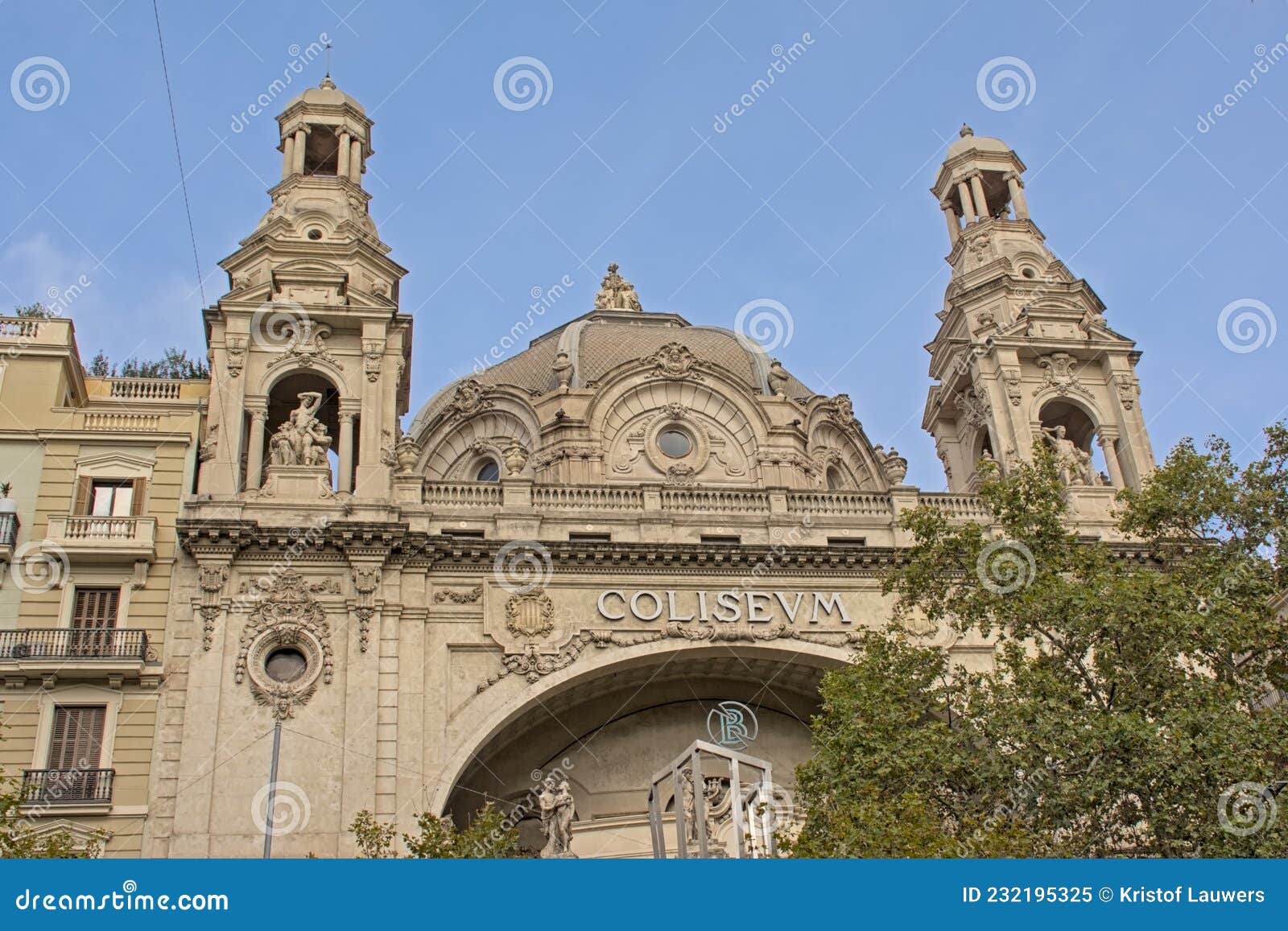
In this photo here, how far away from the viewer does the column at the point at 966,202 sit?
42.8 metres

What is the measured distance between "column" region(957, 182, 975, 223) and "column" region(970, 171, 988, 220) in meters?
0.14

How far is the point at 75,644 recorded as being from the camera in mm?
27922

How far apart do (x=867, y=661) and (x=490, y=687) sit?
898cm

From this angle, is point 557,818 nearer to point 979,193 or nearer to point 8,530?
point 8,530

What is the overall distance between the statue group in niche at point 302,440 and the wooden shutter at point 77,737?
693cm

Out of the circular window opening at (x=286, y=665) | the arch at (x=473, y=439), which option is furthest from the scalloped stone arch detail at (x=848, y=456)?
the circular window opening at (x=286, y=665)

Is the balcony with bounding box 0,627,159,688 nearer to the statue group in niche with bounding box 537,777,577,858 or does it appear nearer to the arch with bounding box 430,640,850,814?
the arch with bounding box 430,640,850,814

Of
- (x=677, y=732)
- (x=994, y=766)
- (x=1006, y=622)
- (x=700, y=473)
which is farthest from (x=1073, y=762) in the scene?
(x=700, y=473)

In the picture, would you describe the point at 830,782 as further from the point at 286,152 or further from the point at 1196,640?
the point at 286,152

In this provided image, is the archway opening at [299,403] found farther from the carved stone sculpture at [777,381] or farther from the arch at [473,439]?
the carved stone sculpture at [777,381]

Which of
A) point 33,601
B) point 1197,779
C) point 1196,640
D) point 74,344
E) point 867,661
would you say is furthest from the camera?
point 74,344

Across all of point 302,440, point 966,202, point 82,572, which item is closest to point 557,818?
point 302,440

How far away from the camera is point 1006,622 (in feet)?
79.9

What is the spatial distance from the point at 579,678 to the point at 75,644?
10.4 m
